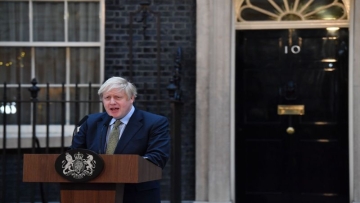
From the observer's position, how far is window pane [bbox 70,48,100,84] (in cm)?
938

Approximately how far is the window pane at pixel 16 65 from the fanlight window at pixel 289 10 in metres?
2.59

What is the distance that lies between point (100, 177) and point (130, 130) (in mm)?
499

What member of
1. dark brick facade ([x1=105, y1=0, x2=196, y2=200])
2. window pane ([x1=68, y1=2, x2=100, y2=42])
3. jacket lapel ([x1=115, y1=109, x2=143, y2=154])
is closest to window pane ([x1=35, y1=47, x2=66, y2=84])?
window pane ([x1=68, y1=2, x2=100, y2=42])

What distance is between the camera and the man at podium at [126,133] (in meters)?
4.36

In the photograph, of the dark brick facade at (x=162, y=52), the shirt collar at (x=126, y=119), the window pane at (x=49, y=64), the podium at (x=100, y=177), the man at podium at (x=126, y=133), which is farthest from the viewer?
the window pane at (x=49, y=64)

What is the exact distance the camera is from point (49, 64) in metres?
9.44

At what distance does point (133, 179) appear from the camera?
399 cm

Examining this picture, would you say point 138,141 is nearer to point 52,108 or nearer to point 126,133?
point 126,133

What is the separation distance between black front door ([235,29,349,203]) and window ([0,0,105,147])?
1.79m

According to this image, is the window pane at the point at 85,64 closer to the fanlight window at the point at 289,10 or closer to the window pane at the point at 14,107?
the window pane at the point at 14,107

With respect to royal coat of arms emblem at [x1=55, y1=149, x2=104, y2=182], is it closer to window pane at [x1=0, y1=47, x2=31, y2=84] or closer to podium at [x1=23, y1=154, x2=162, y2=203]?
podium at [x1=23, y1=154, x2=162, y2=203]

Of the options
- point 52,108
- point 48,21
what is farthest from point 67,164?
point 48,21

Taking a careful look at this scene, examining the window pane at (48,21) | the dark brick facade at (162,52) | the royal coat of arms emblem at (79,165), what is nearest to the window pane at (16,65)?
the window pane at (48,21)

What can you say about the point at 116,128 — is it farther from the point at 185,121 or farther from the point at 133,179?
the point at 185,121
